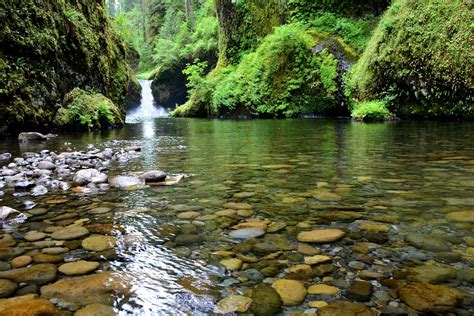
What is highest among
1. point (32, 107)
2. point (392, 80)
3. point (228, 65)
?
point (228, 65)

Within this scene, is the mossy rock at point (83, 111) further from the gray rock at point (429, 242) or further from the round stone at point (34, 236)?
the gray rock at point (429, 242)

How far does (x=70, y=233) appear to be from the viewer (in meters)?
2.25

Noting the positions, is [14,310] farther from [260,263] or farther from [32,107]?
[32,107]

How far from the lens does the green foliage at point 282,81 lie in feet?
48.0

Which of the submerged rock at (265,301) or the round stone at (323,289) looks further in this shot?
the round stone at (323,289)

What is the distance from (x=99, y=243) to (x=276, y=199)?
1.34 m

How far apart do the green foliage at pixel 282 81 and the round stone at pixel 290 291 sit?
43.2ft

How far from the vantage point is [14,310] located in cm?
135

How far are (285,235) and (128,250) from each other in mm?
862

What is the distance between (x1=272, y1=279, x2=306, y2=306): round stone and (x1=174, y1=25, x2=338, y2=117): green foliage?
13178mm

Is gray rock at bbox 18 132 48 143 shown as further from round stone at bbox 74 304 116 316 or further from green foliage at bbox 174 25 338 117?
green foliage at bbox 174 25 338 117

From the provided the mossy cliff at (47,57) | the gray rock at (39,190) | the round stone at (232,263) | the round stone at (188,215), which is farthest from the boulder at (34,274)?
the mossy cliff at (47,57)

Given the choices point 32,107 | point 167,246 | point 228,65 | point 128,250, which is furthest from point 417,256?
point 228,65

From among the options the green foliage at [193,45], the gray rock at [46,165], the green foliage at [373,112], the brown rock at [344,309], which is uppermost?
the green foliage at [193,45]
